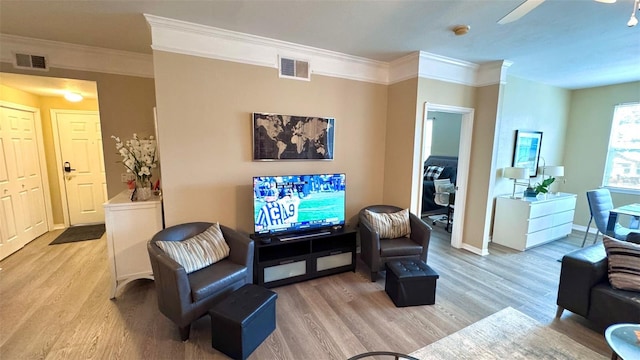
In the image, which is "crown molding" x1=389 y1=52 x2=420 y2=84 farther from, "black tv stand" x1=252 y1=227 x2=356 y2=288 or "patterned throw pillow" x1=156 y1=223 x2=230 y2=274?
"patterned throw pillow" x1=156 y1=223 x2=230 y2=274

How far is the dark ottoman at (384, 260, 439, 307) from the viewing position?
2.51 m

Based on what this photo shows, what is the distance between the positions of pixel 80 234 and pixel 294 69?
4302mm

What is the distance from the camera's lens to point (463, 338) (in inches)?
83.5

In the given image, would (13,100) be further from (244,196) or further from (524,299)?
(524,299)

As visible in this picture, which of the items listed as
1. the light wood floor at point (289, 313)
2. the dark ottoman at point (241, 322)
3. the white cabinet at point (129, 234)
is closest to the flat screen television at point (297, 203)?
the light wood floor at point (289, 313)

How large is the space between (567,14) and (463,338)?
2.79 metres

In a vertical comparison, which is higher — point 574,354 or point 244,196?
point 244,196

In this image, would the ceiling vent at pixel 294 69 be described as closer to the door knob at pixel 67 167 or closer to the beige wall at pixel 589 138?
the door knob at pixel 67 167

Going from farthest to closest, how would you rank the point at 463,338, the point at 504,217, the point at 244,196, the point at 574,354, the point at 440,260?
the point at 504,217, the point at 440,260, the point at 244,196, the point at 463,338, the point at 574,354

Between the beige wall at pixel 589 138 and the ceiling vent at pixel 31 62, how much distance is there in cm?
805

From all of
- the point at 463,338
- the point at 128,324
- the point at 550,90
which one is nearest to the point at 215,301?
the point at 128,324

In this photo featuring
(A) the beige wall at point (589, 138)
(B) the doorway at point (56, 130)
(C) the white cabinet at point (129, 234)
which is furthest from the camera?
(A) the beige wall at point (589, 138)

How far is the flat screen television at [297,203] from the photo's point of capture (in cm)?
282

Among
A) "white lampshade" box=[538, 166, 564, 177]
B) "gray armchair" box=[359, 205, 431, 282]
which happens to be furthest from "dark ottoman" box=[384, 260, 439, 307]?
"white lampshade" box=[538, 166, 564, 177]
